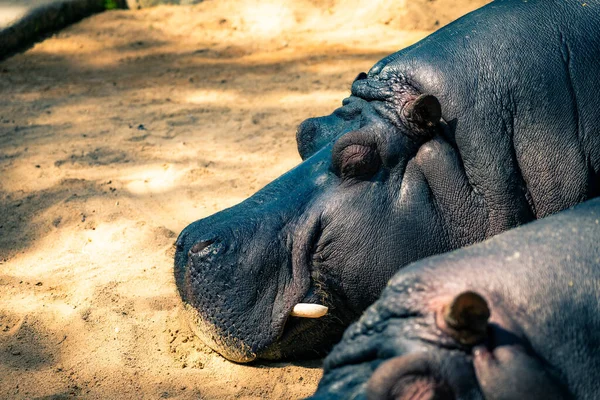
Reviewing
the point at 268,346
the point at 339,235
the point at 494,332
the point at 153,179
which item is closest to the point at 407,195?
the point at 339,235

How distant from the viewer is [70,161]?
18.8 ft

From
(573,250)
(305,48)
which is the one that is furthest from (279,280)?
(305,48)

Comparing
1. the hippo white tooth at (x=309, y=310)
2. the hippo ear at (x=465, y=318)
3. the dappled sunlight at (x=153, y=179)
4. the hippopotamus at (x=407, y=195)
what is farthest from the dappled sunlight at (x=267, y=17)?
the hippo ear at (x=465, y=318)

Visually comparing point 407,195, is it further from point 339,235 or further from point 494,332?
point 494,332

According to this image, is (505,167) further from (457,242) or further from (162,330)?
(162,330)

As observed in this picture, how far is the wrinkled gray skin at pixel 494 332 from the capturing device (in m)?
2.19

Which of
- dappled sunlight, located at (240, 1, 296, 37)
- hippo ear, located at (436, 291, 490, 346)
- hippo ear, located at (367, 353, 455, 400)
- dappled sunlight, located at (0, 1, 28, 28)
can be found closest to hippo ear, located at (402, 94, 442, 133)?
hippo ear, located at (436, 291, 490, 346)

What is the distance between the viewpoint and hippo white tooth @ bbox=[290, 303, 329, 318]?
3.36 meters

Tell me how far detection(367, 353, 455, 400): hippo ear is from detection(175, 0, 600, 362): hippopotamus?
1.19m

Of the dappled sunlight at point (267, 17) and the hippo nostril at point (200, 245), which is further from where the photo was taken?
the dappled sunlight at point (267, 17)

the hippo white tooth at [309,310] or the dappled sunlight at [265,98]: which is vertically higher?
the hippo white tooth at [309,310]

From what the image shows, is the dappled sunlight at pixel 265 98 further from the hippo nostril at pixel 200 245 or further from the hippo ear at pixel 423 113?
the hippo nostril at pixel 200 245

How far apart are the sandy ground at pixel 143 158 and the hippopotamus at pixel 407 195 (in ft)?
1.18

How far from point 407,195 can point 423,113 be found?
348 millimetres
